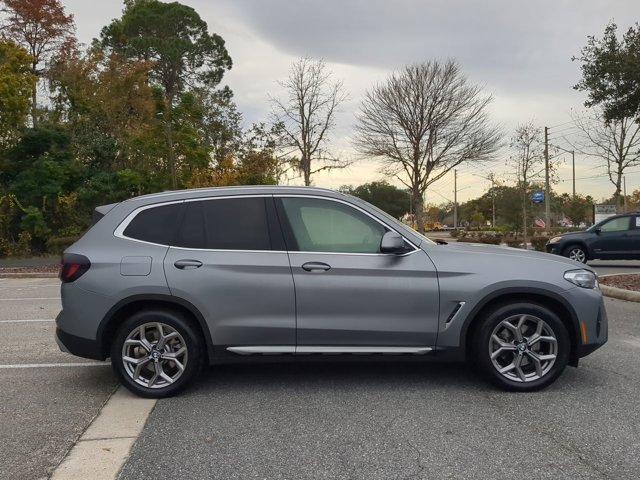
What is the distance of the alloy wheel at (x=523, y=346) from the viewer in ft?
14.8

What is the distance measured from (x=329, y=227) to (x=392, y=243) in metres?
0.58

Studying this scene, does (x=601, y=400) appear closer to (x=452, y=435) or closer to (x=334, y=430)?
(x=452, y=435)

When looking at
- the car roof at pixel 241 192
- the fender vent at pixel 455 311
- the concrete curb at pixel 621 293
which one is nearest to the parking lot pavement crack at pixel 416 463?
the fender vent at pixel 455 311

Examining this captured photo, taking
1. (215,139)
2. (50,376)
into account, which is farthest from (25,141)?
(50,376)

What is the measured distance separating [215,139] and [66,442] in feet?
111

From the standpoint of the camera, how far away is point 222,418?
4055 millimetres

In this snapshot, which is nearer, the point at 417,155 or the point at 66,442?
the point at 66,442

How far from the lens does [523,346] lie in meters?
4.53

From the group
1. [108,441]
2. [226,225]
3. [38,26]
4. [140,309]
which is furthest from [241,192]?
[38,26]

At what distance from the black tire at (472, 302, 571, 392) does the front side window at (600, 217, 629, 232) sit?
13.3 meters

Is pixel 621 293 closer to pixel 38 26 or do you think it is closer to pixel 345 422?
pixel 345 422

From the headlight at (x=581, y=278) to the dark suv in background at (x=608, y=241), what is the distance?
12.4 m

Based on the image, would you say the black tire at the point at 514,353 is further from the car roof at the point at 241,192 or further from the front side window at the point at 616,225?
the front side window at the point at 616,225

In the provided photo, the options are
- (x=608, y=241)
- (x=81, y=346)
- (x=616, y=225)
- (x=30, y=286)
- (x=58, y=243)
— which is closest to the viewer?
(x=81, y=346)
